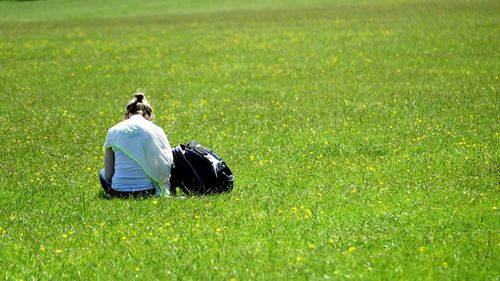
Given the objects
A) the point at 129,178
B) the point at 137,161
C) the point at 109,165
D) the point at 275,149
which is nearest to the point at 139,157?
the point at 137,161

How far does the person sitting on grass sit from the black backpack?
0.17 metres

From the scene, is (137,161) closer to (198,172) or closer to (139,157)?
(139,157)

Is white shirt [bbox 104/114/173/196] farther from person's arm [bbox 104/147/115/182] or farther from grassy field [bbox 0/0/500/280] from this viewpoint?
grassy field [bbox 0/0/500/280]

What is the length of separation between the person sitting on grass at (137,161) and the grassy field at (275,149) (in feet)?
1.17

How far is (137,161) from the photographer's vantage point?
10.5m

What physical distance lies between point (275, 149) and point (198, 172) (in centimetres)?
292

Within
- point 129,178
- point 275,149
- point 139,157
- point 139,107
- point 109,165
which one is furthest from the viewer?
point 275,149

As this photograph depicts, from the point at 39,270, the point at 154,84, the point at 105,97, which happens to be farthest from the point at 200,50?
the point at 39,270

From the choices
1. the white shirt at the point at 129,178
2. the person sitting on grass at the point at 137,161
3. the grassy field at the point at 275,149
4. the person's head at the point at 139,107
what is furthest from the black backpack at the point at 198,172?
the person's head at the point at 139,107

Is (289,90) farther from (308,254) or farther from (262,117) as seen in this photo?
(308,254)

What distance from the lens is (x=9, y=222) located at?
31.2ft

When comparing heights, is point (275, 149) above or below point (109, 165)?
below

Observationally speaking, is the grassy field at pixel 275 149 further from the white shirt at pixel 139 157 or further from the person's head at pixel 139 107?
the person's head at pixel 139 107

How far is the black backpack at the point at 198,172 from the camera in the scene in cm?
1042
